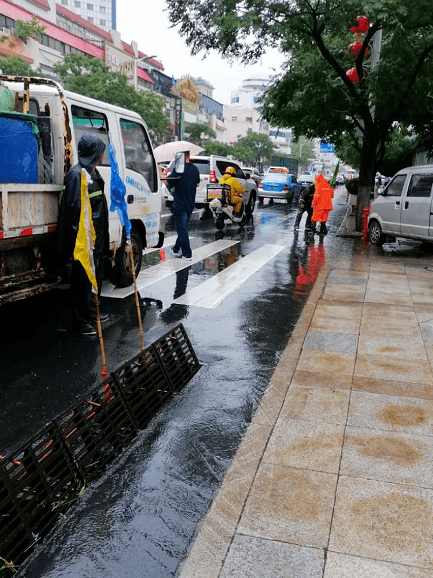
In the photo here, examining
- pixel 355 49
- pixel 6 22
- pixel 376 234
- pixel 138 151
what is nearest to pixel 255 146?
pixel 6 22

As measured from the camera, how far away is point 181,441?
3828 millimetres

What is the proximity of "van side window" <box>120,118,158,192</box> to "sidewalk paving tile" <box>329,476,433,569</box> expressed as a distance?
564 cm

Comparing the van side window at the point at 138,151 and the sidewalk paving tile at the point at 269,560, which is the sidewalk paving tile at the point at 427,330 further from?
the van side window at the point at 138,151

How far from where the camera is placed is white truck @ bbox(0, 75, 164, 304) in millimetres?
5207

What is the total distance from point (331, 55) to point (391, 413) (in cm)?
1394

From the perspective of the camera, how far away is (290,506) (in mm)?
3043

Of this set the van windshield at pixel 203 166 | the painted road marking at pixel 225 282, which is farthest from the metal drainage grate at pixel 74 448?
the van windshield at pixel 203 166

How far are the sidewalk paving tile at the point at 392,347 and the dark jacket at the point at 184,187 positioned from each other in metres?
5.17

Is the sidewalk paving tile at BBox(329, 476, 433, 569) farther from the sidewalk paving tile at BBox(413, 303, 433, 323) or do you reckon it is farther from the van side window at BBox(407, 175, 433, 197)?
the van side window at BBox(407, 175, 433, 197)

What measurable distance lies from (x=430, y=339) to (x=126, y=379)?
3.72 metres

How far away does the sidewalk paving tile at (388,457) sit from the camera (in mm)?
3355

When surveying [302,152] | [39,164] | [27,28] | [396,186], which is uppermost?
[27,28]

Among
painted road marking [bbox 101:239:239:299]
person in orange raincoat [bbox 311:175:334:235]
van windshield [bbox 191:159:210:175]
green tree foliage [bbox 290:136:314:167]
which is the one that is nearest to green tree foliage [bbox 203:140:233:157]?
green tree foliage [bbox 290:136:314:167]

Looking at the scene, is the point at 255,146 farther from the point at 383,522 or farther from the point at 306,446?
the point at 383,522
